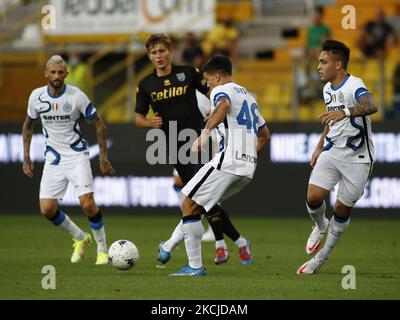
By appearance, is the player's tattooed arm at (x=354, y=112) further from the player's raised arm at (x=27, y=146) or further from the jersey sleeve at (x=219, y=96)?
the player's raised arm at (x=27, y=146)

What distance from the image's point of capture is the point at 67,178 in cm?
1277

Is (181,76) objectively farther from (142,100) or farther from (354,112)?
(354,112)

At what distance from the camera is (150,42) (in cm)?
1195

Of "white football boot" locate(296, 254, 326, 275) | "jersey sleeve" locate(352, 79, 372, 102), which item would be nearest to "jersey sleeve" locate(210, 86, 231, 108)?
"jersey sleeve" locate(352, 79, 372, 102)

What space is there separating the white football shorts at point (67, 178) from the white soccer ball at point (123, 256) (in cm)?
134

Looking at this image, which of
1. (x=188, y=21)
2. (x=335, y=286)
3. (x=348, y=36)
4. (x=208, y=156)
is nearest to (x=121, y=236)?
(x=208, y=156)

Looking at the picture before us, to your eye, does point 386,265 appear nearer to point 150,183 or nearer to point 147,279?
point 147,279

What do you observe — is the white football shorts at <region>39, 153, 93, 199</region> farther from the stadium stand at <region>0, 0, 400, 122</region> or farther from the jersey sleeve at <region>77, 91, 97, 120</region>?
the stadium stand at <region>0, 0, 400, 122</region>

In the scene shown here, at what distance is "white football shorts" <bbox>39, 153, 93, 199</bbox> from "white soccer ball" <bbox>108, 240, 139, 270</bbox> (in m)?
1.34

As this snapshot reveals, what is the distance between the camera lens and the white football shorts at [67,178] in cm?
1262

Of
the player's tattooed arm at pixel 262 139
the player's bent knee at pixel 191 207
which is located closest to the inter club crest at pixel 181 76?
the player's tattooed arm at pixel 262 139

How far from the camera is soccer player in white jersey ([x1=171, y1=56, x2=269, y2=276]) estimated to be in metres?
10.9

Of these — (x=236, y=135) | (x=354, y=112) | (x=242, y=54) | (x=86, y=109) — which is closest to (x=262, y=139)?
(x=236, y=135)

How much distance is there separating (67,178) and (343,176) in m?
3.54
